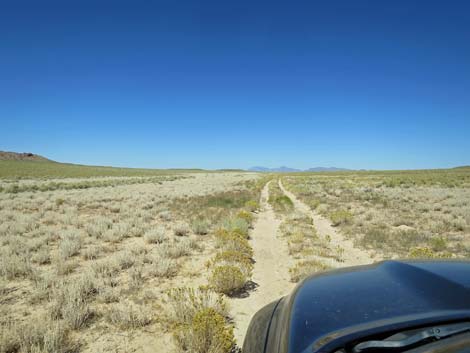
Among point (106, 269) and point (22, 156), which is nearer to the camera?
point (106, 269)

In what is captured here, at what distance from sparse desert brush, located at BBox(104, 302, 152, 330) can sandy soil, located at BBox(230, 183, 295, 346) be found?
Result: 158 cm

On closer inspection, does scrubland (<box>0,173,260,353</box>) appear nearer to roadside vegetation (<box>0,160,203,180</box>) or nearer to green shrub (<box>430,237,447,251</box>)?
green shrub (<box>430,237,447,251</box>)

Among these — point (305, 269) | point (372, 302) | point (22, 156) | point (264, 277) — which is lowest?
point (264, 277)

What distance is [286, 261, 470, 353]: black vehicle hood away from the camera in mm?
1523

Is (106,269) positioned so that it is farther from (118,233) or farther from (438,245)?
(438,245)

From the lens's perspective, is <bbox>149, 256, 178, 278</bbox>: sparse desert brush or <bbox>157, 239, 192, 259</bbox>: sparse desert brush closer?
<bbox>149, 256, 178, 278</bbox>: sparse desert brush

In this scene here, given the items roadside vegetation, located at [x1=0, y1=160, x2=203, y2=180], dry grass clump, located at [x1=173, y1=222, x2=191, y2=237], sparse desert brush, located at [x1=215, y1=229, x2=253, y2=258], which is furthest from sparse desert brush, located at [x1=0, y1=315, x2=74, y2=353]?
roadside vegetation, located at [x1=0, y1=160, x2=203, y2=180]

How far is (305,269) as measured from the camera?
6.28m

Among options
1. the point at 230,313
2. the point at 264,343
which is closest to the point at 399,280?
the point at 264,343

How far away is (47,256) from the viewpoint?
7090 millimetres

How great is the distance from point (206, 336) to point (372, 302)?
8.21 feet

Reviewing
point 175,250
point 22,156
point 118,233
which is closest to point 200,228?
point 175,250

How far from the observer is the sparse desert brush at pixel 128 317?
4125 millimetres

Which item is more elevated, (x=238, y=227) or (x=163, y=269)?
(x=238, y=227)
